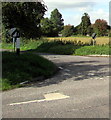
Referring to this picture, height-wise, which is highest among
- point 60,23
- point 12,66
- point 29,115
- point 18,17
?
point 60,23

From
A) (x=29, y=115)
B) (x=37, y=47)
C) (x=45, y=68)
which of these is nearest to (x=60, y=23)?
(x=37, y=47)

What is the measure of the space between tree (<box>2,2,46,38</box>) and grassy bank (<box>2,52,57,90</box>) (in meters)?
9.64

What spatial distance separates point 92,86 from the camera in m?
7.96

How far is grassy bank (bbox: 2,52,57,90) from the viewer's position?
28.4 ft

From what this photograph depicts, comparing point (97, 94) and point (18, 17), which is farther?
point (18, 17)

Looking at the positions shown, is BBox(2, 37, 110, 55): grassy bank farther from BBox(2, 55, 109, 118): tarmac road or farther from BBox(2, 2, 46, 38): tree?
BBox(2, 55, 109, 118): tarmac road

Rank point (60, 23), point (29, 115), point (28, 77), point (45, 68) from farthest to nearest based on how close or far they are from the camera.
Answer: point (60, 23), point (45, 68), point (28, 77), point (29, 115)

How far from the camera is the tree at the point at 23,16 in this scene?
70.0ft

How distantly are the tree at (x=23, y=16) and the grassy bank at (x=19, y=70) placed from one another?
380 inches

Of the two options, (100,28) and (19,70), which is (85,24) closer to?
(100,28)

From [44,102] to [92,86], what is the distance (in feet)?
8.27

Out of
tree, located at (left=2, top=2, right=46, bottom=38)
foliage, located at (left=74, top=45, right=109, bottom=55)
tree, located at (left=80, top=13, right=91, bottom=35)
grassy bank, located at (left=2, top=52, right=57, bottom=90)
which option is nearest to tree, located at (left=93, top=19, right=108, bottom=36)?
tree, located at (left=80, top=13, right=91, bottom=35)

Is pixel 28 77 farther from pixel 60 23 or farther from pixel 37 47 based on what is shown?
pixel 60 23

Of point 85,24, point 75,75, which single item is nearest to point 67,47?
point 75,75
